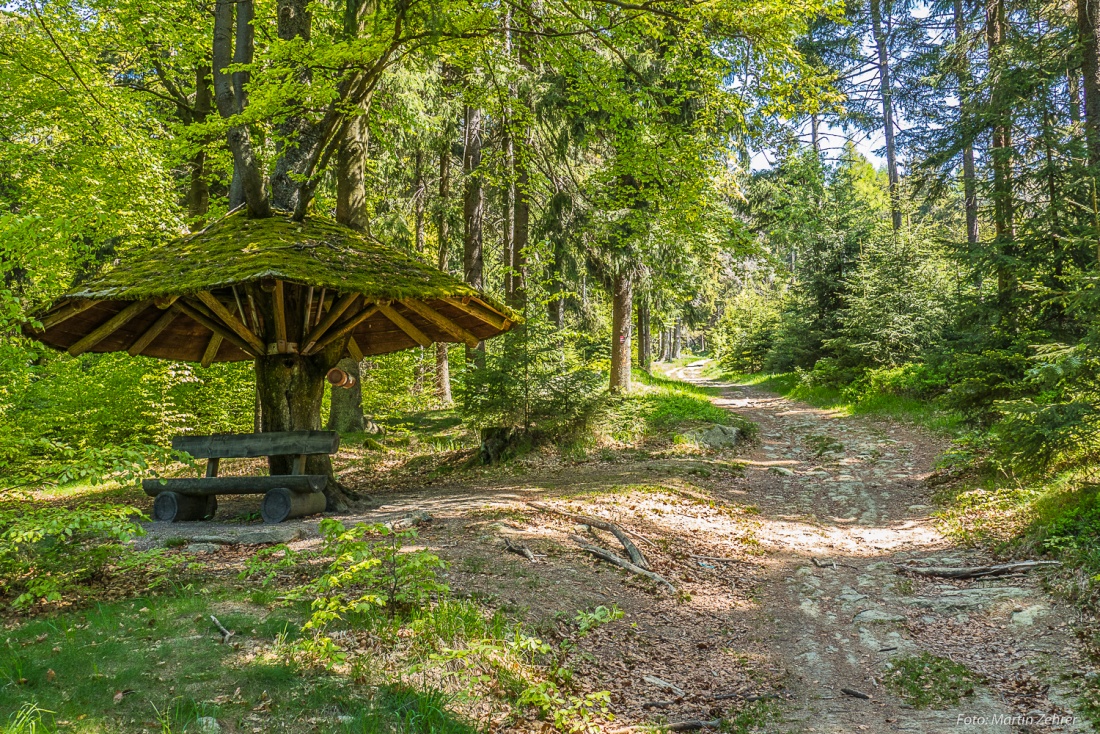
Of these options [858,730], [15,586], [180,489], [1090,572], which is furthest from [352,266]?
[1090,572]

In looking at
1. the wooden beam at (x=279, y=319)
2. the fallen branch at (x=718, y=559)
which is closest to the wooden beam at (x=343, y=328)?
A: the wooden beam at (x=279, y=319)

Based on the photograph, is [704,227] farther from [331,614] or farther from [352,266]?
[331,614]

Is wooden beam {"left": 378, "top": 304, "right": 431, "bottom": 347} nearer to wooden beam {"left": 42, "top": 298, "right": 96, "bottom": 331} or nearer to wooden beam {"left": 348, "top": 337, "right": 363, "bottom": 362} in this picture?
wooden beam {"left": 348, "top": 337, "right": 363, "bottom": 362}

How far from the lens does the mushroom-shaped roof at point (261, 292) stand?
6.65 m

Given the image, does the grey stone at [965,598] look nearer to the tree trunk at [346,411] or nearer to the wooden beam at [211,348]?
the wooden beam at [211,348]

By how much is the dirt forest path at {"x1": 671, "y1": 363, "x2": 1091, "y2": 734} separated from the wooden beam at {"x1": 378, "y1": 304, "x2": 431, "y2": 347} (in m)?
5.24

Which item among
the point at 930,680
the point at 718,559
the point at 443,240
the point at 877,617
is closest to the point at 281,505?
the point at 718,559

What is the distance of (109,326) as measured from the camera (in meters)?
7.34

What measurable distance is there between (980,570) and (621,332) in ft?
33.7

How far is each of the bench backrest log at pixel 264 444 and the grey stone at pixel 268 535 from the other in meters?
1.08

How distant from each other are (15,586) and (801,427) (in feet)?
50.1

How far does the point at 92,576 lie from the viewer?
4.89 meters

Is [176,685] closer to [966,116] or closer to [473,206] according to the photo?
[473,206]

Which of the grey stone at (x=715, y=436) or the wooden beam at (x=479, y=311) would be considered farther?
the grey stone at (x=715, y=436)
